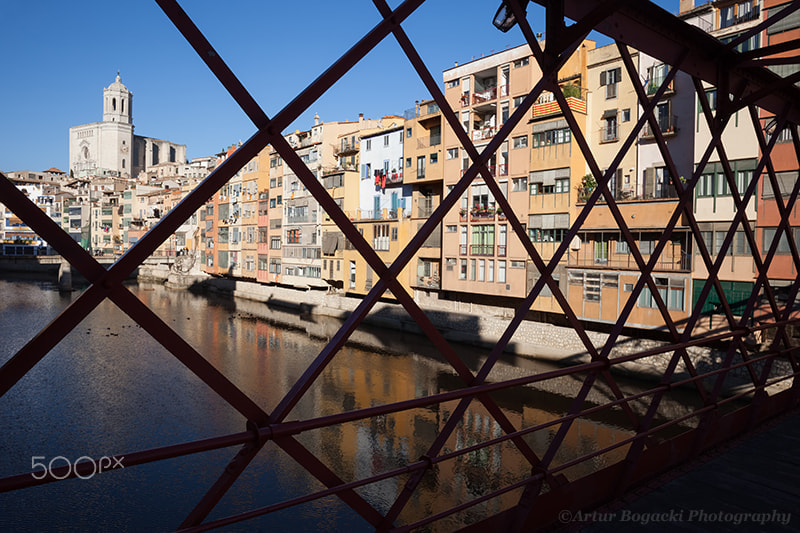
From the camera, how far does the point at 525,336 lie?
864 inches

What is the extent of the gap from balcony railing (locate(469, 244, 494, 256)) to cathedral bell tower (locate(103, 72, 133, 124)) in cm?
10718

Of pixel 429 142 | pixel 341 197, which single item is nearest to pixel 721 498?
pixel 429 142

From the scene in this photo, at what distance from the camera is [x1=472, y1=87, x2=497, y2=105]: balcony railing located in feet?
83.0

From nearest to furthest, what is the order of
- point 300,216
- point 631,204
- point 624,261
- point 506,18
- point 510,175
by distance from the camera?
point 506,18 < point 631,204 < point 624,261 < point 510,175 < point 300,216

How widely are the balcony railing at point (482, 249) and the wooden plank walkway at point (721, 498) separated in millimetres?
19766

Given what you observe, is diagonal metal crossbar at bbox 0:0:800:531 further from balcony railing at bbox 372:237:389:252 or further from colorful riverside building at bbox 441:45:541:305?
balcony railing at bbox 372:237:389:252

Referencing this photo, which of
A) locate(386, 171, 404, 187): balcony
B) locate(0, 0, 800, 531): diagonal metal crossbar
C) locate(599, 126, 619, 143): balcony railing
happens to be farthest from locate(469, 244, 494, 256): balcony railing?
locate(0, 0, 800, 531): diagonal metal crossbar

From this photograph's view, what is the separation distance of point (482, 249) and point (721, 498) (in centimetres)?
2137

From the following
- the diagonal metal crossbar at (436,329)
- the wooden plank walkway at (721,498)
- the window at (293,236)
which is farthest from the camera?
the window at (293,236)

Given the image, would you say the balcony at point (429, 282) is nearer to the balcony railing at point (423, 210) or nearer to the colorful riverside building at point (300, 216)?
the balcony railing at point (423, 210)

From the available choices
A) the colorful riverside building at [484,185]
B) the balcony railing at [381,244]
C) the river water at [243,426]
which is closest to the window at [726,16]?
the colorful riverside building at [484,185]

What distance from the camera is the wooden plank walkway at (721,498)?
3412 millimetres

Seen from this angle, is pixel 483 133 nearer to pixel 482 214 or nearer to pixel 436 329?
pixel 482 214

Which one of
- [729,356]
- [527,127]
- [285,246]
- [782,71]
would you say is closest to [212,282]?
[285,246]
